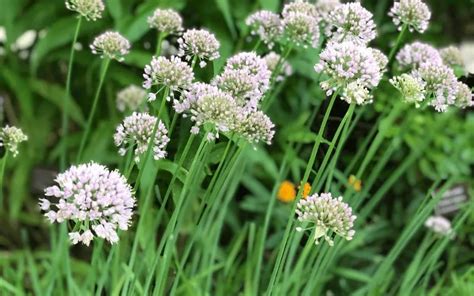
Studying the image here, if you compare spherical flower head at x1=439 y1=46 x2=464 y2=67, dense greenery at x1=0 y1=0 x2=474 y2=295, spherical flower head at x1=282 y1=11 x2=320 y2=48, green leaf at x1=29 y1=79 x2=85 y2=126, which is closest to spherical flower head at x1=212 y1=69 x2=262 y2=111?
spherical flower head at x1=282 y1=11 x2=320 y2=48

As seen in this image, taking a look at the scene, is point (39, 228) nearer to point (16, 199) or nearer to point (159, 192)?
point (16, 199)

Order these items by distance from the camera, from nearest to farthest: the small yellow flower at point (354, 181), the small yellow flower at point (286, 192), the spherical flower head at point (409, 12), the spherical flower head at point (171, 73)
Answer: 1. the spherical flower head at point (171, 73)
2. the spherical flower head at point (409, 12)
3. the small yellow flower at point (354, 181)
4. the small yellow flower at point (286, 192)

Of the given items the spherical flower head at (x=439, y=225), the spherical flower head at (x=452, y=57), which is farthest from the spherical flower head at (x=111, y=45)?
the spherical flower head at (x=439, y=225)

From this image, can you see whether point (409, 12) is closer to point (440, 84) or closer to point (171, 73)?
point (440, 84)

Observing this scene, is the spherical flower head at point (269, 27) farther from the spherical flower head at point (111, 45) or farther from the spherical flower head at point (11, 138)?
the spherical flower head at point (11, 138)

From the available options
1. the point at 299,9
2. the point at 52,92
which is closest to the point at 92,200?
the point at 299,9

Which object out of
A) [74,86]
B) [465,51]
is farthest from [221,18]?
[465,51]
